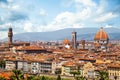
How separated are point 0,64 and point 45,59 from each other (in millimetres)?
8367

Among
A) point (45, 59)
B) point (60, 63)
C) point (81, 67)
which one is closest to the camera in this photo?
point (81, 67)

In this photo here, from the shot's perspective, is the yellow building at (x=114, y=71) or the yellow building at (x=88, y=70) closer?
the yellow building at (x=114, y=71)

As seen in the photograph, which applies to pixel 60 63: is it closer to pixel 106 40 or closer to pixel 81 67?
pixel 81 67

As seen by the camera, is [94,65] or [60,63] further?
[60,63]

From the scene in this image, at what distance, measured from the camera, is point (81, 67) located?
60.2 m

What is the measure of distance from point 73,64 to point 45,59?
1151cm

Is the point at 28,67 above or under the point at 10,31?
under

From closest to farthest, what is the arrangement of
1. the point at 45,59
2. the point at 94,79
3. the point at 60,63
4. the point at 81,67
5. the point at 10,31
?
the point at 94,79, the point at 81,67, the point at 60,63, the point at 45,59, the point at 10,31

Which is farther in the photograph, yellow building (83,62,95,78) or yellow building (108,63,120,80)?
yellow building (83,62,95,78)

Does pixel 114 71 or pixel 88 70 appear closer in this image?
pixel 114 71

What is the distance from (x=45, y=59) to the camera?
72125mm

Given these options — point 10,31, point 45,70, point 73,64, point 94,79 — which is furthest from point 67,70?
point 10,31

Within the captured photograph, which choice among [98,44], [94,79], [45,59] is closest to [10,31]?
[98,44]

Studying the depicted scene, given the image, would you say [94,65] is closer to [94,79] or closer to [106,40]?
[94,79]
